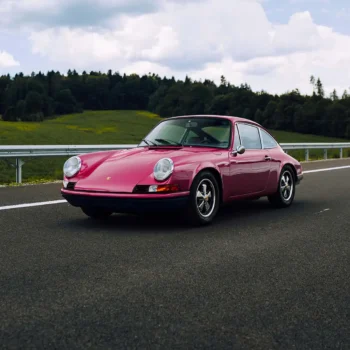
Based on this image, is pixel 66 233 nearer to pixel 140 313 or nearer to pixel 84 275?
pixel 84 275

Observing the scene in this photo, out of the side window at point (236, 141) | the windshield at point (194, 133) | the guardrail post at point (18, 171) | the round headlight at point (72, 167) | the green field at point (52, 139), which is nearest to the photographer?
the round headlight at point (72, 167)

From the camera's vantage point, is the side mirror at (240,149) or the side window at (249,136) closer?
the side mirror at (240,149)

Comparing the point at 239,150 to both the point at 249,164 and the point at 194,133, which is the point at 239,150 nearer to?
the point at 249,164

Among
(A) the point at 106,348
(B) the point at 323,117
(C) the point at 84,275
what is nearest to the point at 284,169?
(C) the point at 84,275

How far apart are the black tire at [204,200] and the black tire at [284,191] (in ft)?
5.75

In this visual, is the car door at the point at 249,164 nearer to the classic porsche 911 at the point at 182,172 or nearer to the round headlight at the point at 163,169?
the classic porsche 911 at the point at 182,172

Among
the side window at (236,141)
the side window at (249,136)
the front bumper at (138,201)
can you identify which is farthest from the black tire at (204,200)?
the side window at (249,136)

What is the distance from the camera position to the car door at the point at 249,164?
310 inches

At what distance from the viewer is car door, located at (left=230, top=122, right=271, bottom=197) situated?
786cm

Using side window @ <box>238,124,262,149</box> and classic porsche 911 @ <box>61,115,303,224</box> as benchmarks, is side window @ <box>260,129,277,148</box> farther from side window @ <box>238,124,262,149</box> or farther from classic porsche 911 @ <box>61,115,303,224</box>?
side window @ <box>238,124,262,149</box>

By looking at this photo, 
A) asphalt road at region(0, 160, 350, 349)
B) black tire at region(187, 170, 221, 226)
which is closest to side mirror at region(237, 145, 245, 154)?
black tire at region(187, 170, 221, 226)

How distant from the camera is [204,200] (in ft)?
23.9

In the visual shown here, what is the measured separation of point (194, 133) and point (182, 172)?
120 cm

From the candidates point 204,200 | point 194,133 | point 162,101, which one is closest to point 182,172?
point 204,200
